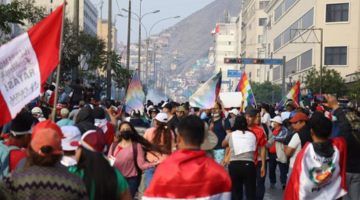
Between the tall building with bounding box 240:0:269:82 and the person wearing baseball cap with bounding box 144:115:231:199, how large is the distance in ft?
339

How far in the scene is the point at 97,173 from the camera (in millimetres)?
5250

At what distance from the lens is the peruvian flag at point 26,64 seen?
6.49 m

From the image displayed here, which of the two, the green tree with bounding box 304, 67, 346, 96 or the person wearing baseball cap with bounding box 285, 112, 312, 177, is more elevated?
the green tree with bounding box 304, 67, 346, 96

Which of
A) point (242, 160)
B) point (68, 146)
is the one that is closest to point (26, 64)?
point (68, 146)

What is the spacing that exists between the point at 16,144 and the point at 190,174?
1.62m

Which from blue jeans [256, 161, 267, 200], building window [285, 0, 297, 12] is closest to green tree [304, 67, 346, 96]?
building window [285, 0, 297, 12]

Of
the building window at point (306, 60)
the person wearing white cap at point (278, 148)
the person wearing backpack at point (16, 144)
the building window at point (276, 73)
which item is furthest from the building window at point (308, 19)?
the person wearing backpack at point (16, 144)

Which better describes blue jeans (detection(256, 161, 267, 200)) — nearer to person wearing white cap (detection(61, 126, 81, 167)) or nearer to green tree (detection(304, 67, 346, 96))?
person wearing white cap (detection(61, 126, 81, 167))

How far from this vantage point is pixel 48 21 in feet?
23.6

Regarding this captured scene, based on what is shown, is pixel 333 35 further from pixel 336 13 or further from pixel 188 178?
pixel 188 178

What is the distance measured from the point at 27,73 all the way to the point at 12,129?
69 centimetres

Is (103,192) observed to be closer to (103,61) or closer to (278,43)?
(103,61)

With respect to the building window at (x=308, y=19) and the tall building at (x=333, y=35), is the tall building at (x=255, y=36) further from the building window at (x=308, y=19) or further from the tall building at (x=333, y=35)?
the tall building at (x=333, y=35)

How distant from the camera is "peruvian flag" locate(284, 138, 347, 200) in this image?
7.28m
